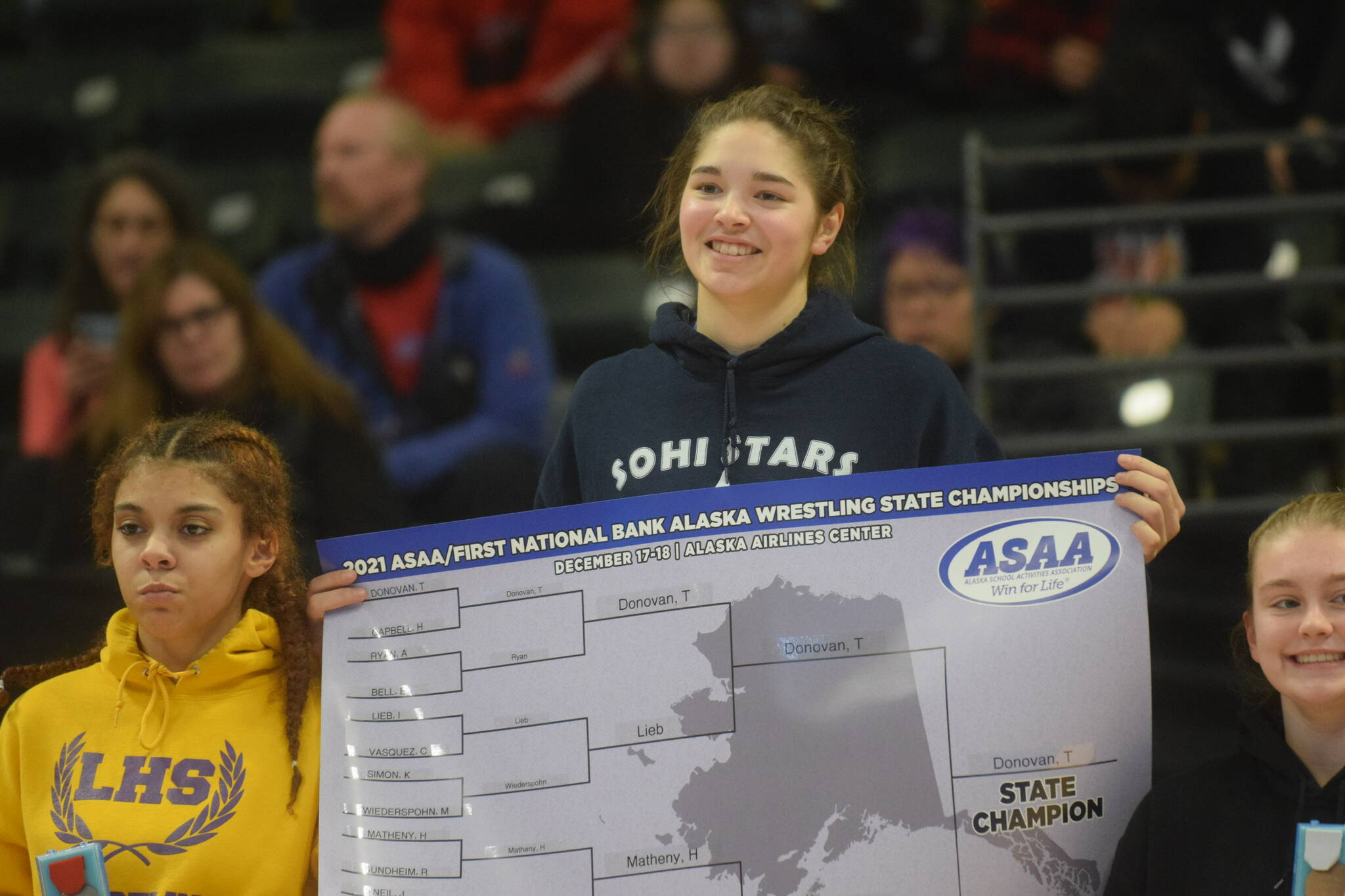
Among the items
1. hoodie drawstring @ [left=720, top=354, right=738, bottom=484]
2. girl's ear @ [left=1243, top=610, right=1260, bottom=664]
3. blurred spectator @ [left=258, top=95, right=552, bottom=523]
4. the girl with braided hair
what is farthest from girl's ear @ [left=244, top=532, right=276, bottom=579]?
blurred spectator @ [left=258, top=95, right=552, bottom=523]

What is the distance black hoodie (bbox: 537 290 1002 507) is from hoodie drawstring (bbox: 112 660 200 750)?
0.64 metres

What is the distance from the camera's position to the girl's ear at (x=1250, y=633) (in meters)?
2.03

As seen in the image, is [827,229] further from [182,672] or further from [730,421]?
[182,672]

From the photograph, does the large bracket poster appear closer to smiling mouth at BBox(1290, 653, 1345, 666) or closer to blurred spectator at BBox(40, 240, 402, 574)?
smiling mouth at BBox(1290, 653, 1345, 666)

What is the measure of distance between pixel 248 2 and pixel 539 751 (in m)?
5.01

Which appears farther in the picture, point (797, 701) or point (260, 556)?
point (260, 556)

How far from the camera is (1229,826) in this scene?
198 centimetres

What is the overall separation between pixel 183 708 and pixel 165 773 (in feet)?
0.32

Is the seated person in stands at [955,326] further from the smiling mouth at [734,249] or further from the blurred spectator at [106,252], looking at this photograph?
the blurred spectator at [106,252]

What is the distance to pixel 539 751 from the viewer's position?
206 centimetres

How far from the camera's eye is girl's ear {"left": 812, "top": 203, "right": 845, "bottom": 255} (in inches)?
89.7

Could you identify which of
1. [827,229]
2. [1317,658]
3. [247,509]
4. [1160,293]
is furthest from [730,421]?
[1160,293]

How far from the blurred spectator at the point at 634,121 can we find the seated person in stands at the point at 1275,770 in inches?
102

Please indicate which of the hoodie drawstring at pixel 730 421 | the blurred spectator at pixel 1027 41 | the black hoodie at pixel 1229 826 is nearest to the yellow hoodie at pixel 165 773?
the hoodie drawstring at pixel 730 421
